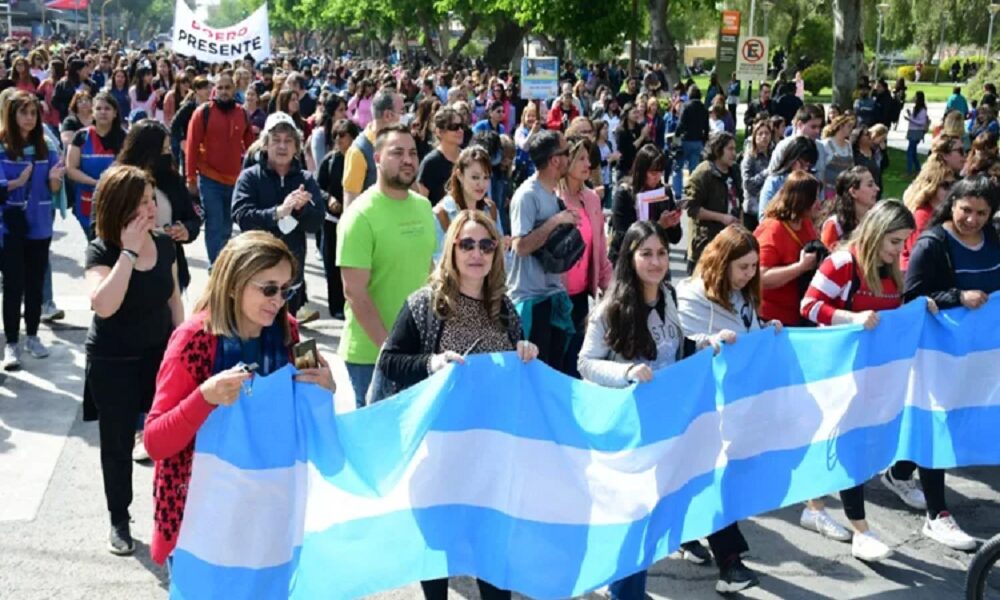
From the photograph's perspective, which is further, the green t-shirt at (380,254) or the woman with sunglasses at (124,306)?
the green t-shirt at (380,254)

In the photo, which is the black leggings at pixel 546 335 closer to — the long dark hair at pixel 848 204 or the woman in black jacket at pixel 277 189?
the long dark hair at pixel 848 204

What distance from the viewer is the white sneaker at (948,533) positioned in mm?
6055

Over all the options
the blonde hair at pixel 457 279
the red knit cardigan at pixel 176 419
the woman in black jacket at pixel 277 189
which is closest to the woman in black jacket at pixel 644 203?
the woman in black jacket at pixel 277 189

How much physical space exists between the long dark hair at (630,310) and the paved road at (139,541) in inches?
48.7

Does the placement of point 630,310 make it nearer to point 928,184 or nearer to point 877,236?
point 877,236

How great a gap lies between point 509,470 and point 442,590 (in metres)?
0.55

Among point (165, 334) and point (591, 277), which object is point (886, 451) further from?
point (165, 334)

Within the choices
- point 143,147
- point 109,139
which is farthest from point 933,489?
point 109,139

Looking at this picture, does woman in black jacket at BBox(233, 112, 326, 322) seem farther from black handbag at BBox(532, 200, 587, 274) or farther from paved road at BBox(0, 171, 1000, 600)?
black handbag at BBox(532, 200, 587, 274)

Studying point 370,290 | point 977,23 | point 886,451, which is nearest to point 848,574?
point 886,451

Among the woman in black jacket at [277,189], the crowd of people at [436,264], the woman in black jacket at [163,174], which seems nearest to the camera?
the crowd of people at [436,264]

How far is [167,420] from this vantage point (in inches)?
158

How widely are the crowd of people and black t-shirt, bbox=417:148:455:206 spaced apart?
0.06 ft

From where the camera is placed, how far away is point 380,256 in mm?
5543
